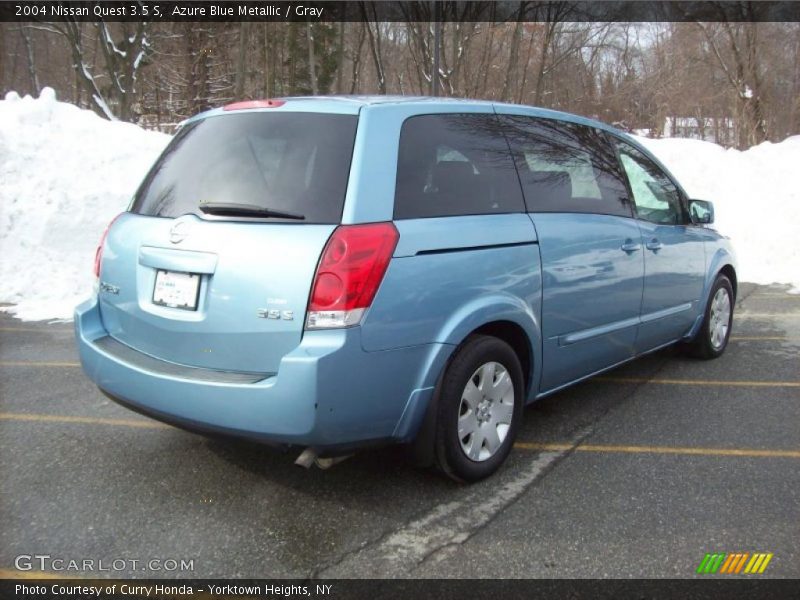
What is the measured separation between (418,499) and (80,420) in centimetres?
225

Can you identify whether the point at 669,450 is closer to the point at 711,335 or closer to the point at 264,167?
the point at 711,335

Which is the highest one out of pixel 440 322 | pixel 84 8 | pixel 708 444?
pixel 84 8

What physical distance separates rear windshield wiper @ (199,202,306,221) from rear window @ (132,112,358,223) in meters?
0.02

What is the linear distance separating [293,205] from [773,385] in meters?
3.92

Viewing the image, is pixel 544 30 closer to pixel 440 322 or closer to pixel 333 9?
pixel 333 9

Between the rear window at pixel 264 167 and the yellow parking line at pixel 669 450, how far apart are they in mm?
1905

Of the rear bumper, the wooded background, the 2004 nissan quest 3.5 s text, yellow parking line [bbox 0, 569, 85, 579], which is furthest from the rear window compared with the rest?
the wooded background

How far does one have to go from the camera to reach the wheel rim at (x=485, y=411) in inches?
126

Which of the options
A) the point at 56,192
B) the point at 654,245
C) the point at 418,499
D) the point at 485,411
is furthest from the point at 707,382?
the point at 56,192

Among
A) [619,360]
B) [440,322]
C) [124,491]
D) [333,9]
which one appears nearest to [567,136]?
[619,360]

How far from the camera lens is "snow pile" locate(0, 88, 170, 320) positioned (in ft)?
Result: 26.7

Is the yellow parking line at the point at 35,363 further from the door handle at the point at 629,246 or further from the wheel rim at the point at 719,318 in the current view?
the wheel rim at the point at 719,318

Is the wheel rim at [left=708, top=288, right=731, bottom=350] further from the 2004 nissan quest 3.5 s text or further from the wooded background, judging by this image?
the wooded background

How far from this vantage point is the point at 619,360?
14.5 ft
